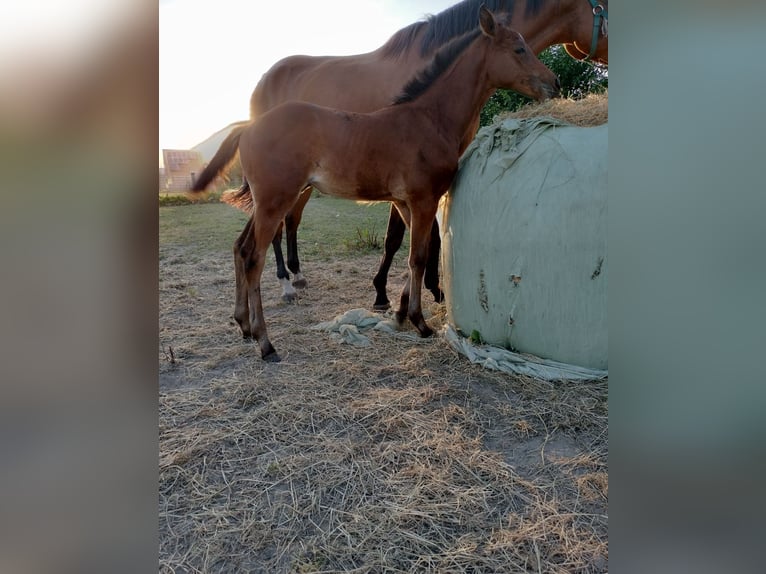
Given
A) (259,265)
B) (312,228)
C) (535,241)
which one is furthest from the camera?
(312,228)

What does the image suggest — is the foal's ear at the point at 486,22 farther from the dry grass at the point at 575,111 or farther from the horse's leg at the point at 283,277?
the horse's leg at the point at 283,277

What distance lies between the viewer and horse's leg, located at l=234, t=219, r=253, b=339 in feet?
11.5

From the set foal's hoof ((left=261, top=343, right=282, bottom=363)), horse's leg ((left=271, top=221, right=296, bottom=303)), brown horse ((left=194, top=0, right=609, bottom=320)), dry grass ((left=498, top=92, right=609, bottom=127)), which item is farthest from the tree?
foal's hoof ((left=261, top=343, right=282, bottom=363))

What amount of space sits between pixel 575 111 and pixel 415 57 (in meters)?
1.74

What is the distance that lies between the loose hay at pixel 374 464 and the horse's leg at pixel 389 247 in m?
0.94

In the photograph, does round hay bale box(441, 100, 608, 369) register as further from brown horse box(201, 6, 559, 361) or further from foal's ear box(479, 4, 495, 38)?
foal's ear box(479, 4, 495, 38)

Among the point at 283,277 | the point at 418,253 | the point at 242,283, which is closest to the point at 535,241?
the point at 418,253

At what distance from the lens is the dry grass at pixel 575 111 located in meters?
3.23

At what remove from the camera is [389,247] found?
4.22m

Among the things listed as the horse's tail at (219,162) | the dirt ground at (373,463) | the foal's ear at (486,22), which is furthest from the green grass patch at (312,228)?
the dirt ground at (373,463)

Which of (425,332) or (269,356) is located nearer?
(269,356)

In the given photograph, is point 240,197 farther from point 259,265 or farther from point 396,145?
point 396,145
